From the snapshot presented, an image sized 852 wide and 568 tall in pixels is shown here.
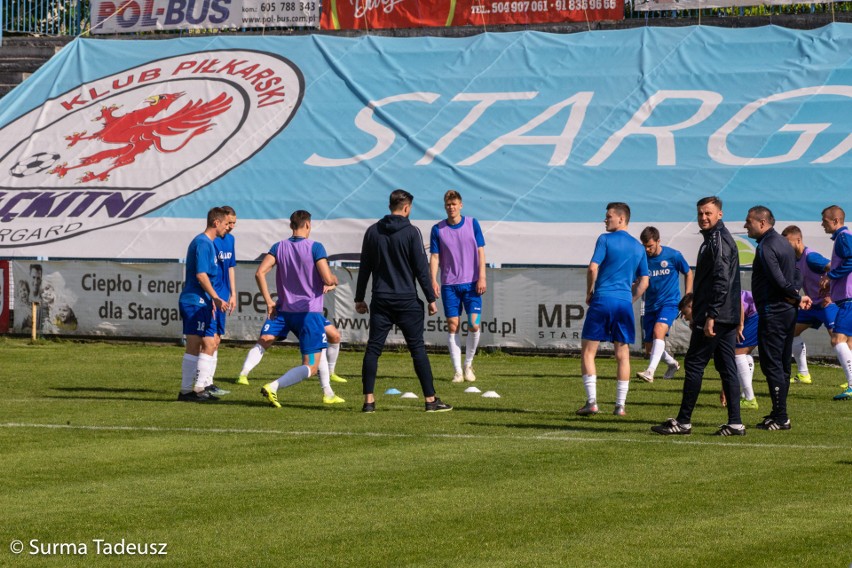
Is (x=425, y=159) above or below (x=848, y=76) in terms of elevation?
below

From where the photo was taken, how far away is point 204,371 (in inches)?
596

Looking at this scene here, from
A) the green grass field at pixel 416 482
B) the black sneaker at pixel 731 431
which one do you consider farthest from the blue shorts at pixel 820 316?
the black sneaker at pixel 731 431

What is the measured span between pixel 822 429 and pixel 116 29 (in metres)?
26.9

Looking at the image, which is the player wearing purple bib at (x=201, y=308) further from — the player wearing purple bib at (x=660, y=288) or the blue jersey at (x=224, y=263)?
the player wearing purple bib at (x=660, y=288)

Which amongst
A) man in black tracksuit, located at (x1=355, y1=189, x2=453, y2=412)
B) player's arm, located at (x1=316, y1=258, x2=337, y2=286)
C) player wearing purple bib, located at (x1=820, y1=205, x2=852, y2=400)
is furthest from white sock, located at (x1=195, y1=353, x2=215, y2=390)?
player wearing purple bib, located at (x1=820, y1=205, x2=852, y2=400)

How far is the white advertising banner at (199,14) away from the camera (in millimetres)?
33750

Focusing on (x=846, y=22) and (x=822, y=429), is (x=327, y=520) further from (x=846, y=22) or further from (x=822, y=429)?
(x=846, y=22)

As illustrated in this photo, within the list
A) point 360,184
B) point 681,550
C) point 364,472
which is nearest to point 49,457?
point 364,472

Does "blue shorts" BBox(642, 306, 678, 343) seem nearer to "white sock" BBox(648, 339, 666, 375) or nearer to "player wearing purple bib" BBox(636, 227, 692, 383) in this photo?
"player wearing purple bib" BBox(636, 227, 692, 383)

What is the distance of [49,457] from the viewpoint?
34.8ft

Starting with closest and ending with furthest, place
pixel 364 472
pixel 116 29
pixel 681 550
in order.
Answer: pixel 681 550 < pixel 364 472 < pixel 116 29

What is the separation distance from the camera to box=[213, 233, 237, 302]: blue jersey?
1519 cm

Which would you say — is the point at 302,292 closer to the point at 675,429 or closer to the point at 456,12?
the point at 675,429

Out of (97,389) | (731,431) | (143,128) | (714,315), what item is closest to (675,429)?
(731,431)
